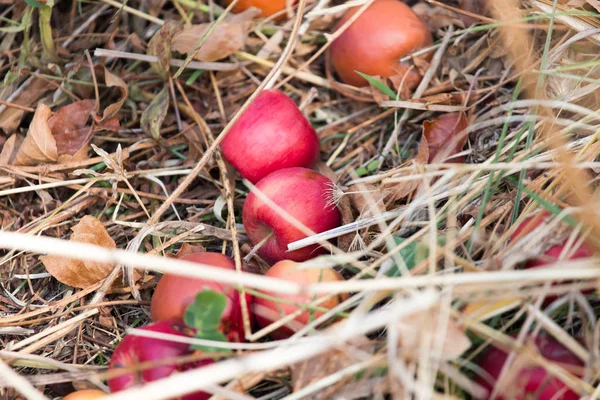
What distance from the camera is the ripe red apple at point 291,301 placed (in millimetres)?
1449

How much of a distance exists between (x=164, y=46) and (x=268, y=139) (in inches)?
21.3

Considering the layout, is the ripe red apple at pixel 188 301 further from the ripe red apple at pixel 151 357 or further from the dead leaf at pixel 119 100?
the dead leaf at pixel 119 100

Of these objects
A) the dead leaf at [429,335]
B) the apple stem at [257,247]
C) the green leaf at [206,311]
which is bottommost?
the apple stem at [257,247]

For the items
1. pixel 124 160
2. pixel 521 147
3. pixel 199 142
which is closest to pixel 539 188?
pixel 521 147

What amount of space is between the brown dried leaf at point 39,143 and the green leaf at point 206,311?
0.96 metres

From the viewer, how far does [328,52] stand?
7.64 ft

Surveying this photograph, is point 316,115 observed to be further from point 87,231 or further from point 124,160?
point 87,231

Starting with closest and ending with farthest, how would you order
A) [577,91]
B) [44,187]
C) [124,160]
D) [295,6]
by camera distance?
[577,91] < [44,187] < [124,160] < [295,6]

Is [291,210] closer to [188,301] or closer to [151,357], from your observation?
[188,301]

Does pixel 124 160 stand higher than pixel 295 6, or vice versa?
pixel 295 6

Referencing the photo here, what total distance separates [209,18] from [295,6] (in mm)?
357

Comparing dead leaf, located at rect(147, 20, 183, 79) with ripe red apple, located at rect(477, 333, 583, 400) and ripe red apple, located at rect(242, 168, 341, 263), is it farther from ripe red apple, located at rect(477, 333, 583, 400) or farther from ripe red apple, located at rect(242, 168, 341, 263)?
ripe red apple, located at rect(477, 333, 583, 400)

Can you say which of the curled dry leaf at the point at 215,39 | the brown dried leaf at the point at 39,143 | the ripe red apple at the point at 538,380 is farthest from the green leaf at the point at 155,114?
the ripe red apple at the point at 538,380

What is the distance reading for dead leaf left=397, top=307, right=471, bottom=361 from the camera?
114 centimetres
